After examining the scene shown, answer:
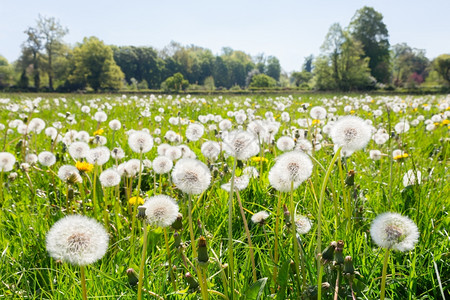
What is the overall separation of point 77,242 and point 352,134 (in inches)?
36.6

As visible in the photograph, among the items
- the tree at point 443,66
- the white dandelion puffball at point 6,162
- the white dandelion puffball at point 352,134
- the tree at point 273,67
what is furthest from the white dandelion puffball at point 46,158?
the tree at point 273,67

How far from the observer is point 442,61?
49656 mm

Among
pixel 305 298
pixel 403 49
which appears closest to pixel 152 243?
pixel 305 298

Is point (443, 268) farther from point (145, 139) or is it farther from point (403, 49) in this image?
point (403, 49)

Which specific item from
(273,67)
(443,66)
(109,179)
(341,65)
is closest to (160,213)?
(109,179)

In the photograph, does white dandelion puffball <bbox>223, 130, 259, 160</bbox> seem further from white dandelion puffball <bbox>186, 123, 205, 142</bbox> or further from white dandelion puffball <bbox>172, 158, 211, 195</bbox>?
white dandelion puffball <bbox>186, 123, 205, 142</bbox>

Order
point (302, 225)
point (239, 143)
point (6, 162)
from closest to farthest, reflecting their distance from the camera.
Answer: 1. point (239, 143)
2. point (302, 225)
3. point (6, 162)

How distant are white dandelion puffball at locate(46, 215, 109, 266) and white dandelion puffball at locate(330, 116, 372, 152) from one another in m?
0.81

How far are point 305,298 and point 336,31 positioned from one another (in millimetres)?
49909

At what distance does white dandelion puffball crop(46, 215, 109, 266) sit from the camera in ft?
2.81

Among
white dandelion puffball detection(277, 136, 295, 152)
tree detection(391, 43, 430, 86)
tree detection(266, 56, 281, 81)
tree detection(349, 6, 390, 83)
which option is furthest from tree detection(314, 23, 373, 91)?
tree detection(266, 56, 281, 81)

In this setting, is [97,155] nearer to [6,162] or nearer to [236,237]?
[6,162]

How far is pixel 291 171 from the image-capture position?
3.56ft

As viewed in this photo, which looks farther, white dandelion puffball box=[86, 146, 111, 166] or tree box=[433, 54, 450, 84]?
tree box=[433, 54, 450, 84]
